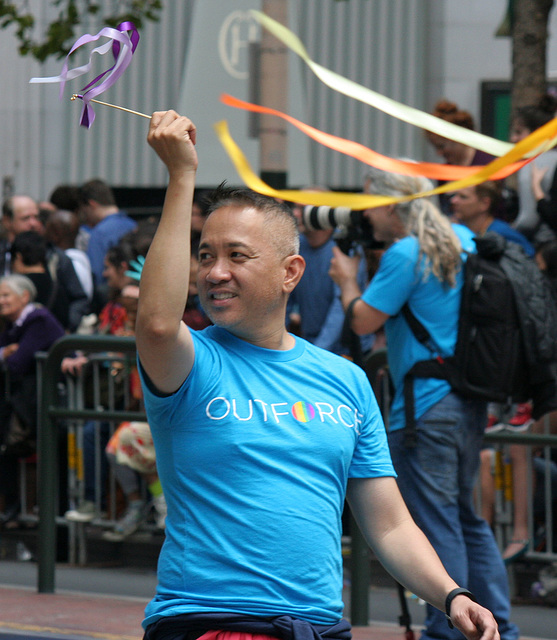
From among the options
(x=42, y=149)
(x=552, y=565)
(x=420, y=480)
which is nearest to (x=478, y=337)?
(x=420, y=480)

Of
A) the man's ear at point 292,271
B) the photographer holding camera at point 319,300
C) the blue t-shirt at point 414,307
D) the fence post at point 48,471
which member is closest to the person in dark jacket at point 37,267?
the photographer holding camera at point 319,300

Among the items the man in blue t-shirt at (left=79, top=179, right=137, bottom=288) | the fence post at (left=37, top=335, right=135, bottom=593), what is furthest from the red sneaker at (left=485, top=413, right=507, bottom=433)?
the man in blue t-shirt at (left=79, top=179, right=137, bottom=288)

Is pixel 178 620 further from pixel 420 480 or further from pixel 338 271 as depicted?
pixel 338 271

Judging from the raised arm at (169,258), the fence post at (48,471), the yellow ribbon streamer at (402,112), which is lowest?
the fence post at (48,471)

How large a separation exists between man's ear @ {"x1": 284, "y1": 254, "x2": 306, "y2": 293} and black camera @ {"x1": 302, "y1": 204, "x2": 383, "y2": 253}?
7.47 ft

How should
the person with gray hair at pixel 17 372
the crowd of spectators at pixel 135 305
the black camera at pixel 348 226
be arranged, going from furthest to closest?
1. the person with gray hair at pixel 17 372
2. the crowd of spectators at pixel 135 305
3. the black camera at pixel 348 226

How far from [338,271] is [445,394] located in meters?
0.82

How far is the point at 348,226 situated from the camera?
506cm

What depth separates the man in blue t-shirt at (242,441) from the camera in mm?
2383

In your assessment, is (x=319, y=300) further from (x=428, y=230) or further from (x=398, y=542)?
(x=398, y=542)

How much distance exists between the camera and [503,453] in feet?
18.6

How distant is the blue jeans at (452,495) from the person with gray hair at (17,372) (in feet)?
10.2

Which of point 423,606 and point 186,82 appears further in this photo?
point 186,82

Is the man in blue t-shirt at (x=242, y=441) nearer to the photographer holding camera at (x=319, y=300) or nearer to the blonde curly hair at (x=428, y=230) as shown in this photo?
the blonde curly hair at (x=428, y=230)
